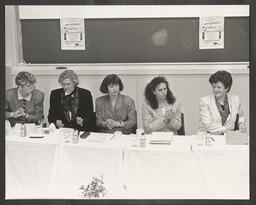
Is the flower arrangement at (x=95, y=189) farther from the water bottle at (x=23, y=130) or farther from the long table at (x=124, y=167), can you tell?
the water bottle at (x=23, y=130)

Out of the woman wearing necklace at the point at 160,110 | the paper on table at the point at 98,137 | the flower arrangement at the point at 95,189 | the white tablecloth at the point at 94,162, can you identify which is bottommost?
the flower arrangement at the point at 95,189

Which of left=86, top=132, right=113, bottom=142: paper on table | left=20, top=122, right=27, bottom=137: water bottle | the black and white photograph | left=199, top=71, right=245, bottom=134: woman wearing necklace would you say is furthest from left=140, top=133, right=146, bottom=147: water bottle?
left=20, top=122, right=27, bottom=137: water bottle

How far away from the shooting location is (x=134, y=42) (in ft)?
7.66

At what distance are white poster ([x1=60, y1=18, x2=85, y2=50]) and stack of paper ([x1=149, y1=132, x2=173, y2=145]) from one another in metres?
0.50

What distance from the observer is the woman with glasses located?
2.36 meters

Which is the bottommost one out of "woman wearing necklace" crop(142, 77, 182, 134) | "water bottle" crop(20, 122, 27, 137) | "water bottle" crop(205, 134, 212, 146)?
"water bottle" crop(205, 134, 212, 146)

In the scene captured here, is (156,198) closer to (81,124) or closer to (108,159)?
(108,159)

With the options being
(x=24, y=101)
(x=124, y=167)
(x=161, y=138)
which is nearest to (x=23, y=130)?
(x=24, y=101)

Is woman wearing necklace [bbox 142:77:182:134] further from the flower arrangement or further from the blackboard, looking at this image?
the flower arrangement

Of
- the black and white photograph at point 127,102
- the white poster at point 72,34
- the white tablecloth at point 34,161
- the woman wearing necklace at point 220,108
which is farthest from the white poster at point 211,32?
the white tablecloth at point 34,161

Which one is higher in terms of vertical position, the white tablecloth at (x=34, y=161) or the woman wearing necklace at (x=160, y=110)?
the woman wearing necklace at (x=160, y=110)

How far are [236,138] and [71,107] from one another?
0.74 m

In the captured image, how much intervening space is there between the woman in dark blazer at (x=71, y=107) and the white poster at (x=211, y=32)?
55 cm

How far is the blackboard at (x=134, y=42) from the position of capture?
2.32 metres
